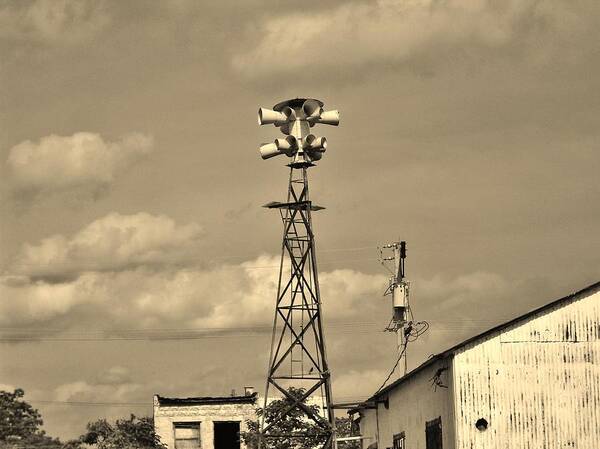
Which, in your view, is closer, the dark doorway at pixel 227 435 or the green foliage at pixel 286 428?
the green foliage at pixel 286 428

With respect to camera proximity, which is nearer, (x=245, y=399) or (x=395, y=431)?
(x=395, y=431)

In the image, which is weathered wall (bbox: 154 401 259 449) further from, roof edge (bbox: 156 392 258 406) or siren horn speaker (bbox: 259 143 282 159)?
siren horn speaker (bbox: 259 143 282 159)

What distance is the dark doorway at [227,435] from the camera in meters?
61.3

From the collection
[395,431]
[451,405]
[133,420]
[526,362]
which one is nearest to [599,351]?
[526,362]

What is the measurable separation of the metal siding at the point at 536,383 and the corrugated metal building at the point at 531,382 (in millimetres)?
23

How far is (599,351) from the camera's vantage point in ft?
95.6

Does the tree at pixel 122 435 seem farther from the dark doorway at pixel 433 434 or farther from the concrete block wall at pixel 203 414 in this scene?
the dark doorway at pixel 433 434

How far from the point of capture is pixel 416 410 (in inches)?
1304

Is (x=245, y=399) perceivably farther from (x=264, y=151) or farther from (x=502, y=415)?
(x=502, y=415)

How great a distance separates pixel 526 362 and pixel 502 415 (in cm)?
139

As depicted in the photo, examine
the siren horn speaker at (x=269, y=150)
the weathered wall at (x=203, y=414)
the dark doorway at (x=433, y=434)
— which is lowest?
the dark doorway at (x=433, y=434)

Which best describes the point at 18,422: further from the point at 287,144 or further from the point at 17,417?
the point at 287,144

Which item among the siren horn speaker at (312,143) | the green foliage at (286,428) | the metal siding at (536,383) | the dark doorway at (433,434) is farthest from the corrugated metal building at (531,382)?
the green foliage at (286,428)

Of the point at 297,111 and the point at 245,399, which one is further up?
the point at 297,111
